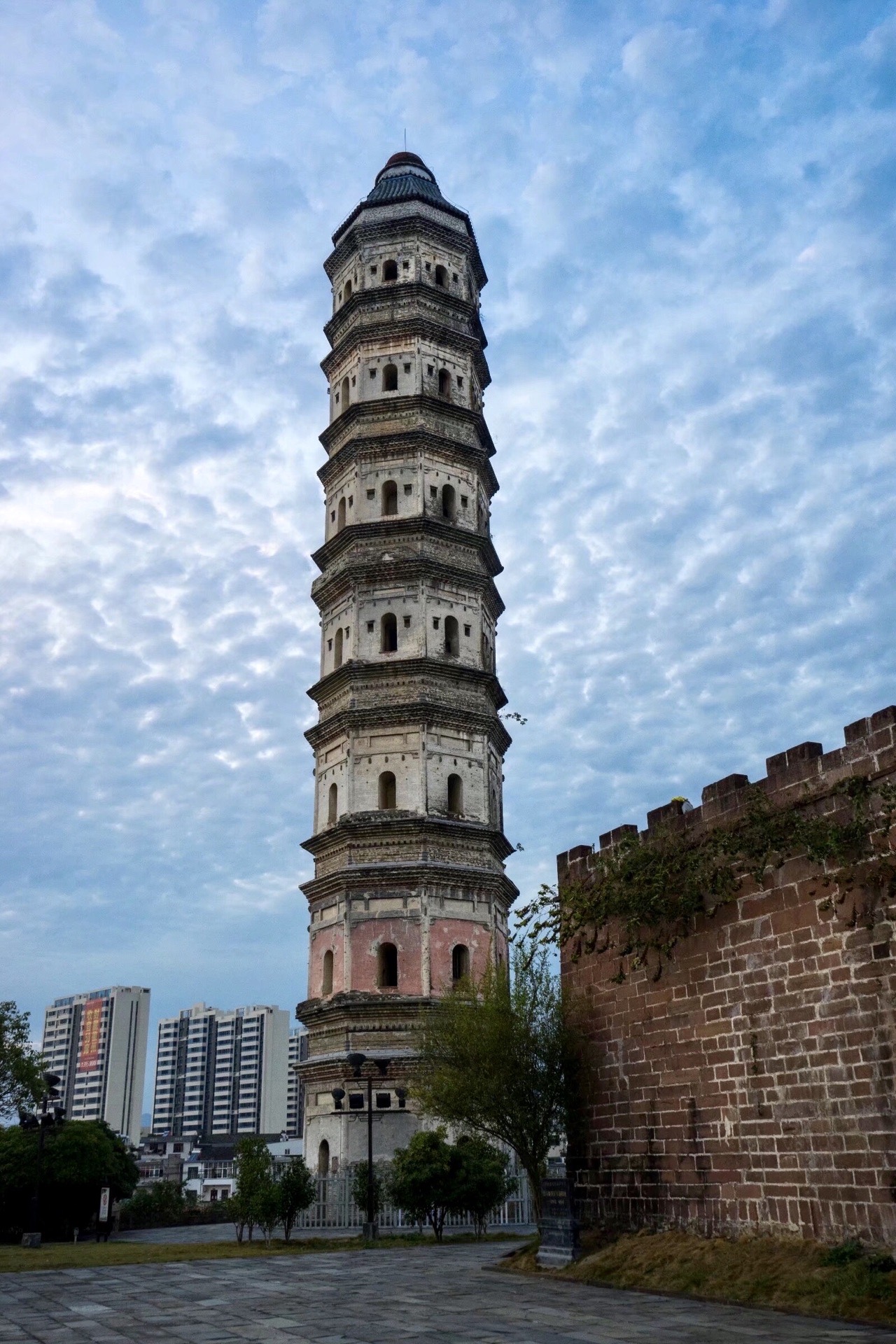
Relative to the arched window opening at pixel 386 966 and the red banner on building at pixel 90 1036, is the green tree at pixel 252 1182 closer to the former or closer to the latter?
the arched window opening at pixel 386 966

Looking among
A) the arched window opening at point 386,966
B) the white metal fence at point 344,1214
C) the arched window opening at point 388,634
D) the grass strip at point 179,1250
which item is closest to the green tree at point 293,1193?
the grass strip at point 179,1250

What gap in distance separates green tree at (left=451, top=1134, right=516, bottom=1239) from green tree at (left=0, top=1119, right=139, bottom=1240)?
11484 millimetres

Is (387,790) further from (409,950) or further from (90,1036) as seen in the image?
(90,1036)

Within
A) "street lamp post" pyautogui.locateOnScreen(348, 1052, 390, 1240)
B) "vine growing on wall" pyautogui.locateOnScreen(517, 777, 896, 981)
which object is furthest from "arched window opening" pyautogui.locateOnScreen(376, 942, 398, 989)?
"vine growing on wall" pyautogui.locateOnScreen(517, 777, 896, 981)

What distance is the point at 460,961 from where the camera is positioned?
29203 mm

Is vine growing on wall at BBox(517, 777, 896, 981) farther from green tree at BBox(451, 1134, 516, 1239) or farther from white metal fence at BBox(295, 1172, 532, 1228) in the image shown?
white metal fence at BBox(295, 1172, 532, 1228)

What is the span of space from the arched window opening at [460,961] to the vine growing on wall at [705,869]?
1159 centimetres

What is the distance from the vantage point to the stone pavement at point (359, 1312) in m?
10.2

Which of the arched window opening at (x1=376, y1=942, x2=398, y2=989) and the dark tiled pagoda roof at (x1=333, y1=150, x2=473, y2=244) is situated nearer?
the arched window opening at (x1=376, y1=942, x2=398, y2=989)

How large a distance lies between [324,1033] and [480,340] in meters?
21.2

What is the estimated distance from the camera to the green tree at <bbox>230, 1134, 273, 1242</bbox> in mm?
21641

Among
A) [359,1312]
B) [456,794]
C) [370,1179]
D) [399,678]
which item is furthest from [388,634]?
[359,1312]

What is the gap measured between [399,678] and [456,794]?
11.0ft

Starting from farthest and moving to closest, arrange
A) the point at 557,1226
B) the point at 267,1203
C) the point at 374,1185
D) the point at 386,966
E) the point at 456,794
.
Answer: the point at 456,794 → the point at 386,966 → the point at 374,1185 → the point at 267,1203 → the point at 557,1226
